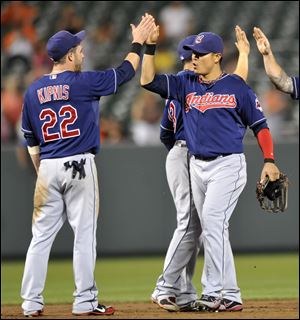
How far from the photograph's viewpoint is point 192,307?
6836 mm

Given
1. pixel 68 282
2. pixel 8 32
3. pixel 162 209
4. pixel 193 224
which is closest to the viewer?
pixel 193 224

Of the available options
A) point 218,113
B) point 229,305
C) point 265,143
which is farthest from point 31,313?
point 265,143

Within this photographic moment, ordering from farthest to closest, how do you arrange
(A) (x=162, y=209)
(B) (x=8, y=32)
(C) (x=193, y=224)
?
(B) (x=8, y=32) < (A) (x=162, y=209) < (C) (x=193, y=224)

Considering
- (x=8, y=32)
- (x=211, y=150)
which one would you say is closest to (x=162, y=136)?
(x=211, y=150)

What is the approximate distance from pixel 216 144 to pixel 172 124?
606mm

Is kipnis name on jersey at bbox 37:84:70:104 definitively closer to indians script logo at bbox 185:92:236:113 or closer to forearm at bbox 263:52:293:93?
indians script logo at bbox 185:92:236:113

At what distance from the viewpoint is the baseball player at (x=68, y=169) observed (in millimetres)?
6574

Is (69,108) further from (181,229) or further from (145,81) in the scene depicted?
(181,229)

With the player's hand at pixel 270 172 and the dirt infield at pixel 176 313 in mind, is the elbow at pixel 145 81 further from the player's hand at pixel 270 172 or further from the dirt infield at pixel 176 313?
the dirt infield at pixel 176 313

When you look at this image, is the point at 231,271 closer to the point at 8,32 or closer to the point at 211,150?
the point at 211,150

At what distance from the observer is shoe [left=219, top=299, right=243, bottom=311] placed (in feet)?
22.0

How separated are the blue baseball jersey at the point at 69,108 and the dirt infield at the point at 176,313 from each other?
1132mm

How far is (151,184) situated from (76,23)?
2.74 metres

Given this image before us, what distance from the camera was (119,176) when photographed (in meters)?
12.2
